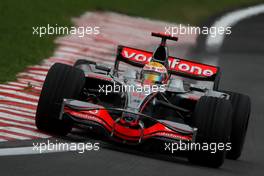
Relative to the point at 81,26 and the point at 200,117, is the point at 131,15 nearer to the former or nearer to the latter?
the point at 81,26

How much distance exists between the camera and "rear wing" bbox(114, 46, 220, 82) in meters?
14.1

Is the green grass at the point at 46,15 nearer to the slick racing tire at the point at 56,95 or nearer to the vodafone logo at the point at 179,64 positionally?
the vodafone logo at the point at 179,64

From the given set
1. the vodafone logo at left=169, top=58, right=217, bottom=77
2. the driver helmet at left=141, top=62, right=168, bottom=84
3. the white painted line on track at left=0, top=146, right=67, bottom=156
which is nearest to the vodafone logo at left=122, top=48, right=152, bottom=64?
the vodafone logo at left=169, top=58, right=217, bottom=77

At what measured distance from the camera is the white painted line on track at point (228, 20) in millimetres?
24703

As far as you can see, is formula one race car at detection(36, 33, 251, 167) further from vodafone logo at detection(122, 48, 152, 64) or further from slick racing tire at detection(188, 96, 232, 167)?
vodafone logo at detection(122, 48, 152, 64)

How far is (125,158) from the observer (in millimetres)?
10992

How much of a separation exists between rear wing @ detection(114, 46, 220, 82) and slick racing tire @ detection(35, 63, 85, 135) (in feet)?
6.32

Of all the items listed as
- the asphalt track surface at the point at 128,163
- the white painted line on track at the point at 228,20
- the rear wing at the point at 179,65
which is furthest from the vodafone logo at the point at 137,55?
the white painted line on track at the point at 228,20

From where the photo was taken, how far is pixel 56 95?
12070 millimetres

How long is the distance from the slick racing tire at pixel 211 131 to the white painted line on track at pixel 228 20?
12.2 meters

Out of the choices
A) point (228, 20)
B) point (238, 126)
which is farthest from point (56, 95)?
point (228, 20)

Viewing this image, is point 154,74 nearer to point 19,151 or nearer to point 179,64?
point 179,64

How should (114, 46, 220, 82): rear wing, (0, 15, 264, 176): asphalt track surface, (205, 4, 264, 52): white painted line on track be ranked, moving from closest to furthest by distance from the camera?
1. (0, 15, 264, 176): asphalt track surface
2. (114, 46, 220, 82): rear wing
3. (205, 4, 264, 52): white painted line on track

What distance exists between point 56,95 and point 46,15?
11536mm
